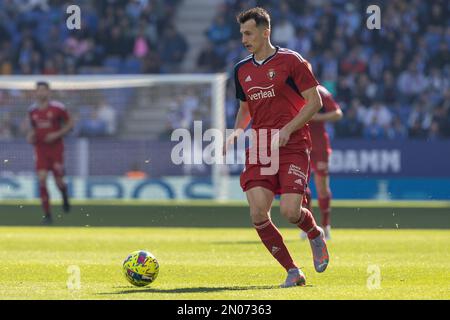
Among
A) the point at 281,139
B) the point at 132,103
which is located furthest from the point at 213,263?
the point at 132,103

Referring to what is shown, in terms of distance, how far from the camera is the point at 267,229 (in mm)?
9641

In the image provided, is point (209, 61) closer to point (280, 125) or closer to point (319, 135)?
point (319, 135)

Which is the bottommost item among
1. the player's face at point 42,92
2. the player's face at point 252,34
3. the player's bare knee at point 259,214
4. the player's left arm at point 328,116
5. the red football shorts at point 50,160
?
the red football shorts at point 50,160

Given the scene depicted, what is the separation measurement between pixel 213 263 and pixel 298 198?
2.56 metres

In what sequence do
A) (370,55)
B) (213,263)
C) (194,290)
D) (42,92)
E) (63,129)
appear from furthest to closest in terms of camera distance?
1. (370,55)
2. (63,129)
3. (42,92)
4. (213,263)
5. (194,290)

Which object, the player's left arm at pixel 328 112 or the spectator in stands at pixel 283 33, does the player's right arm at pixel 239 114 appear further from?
the spectator in stands at pixel 283 33

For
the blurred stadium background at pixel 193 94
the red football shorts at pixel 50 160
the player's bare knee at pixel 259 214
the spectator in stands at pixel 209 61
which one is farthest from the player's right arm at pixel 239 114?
the spectator in stands at pixel 209 61

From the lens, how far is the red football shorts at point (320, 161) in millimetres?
15094

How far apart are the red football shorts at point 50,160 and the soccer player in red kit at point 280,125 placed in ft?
31.6

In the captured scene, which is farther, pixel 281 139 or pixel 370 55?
pixel 370 55

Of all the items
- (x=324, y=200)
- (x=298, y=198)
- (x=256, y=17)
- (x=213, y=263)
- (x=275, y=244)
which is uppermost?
(x=256, y=17)

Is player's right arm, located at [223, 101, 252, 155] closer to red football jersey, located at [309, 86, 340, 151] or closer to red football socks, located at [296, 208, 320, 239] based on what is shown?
red football socks, located at [296, 208, 320, 239]

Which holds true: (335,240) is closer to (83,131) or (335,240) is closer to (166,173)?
(166,173)

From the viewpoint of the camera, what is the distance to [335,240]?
1494 cm
